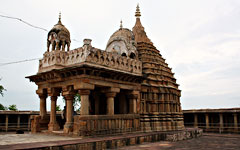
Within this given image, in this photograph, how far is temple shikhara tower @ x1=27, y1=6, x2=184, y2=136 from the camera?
14.0 metres

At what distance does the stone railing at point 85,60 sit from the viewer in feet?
47.6

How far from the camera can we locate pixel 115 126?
1493 centimetres

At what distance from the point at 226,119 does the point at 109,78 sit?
18298mm

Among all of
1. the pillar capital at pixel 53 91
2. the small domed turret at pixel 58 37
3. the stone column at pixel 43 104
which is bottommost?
the stone column at pixel 43 104

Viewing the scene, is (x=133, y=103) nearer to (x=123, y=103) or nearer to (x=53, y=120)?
(x=123, y=103)

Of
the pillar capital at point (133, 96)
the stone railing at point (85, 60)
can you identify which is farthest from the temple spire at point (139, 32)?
the pillar capital at point (133, 96)

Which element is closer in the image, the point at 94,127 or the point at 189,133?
the point at 94,127

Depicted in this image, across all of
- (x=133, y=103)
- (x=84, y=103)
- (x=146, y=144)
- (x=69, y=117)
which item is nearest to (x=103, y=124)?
(x=84, y=103)

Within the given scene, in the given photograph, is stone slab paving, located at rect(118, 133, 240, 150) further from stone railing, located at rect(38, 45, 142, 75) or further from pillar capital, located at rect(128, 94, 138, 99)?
stone railing, located at rect(38, 45, 142, 75)

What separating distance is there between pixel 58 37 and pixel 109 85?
516 centimetres

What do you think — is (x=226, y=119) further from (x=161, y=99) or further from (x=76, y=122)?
(x=76, y=122)

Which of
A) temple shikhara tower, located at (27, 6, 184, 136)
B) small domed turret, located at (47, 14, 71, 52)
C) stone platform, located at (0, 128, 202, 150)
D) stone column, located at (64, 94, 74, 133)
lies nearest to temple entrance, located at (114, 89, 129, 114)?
temple shikhara tower, located at (27, 6, 184, 136)

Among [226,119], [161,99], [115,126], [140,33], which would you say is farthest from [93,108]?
[226,119]

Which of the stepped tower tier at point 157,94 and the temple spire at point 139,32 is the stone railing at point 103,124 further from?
the temple spire at point 139,32
